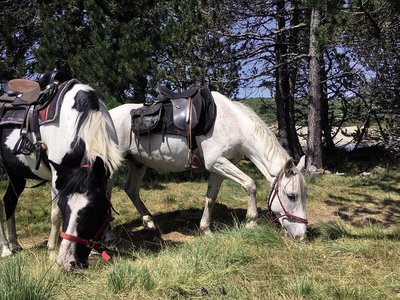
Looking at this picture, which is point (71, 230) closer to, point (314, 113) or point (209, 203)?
point (209, 203)

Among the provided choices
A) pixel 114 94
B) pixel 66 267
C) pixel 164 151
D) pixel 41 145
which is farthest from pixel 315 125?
pixel 66 267

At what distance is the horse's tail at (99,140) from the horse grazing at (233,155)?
5.26ft

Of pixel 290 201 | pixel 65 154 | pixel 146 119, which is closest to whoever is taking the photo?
pixel 65 154

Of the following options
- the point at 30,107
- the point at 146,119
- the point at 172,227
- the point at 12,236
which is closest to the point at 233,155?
the point at 146,119

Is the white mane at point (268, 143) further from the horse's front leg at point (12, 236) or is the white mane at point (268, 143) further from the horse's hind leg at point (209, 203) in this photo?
the horse's front leg at point (12, 236)

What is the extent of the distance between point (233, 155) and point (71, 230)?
2645 millimetres

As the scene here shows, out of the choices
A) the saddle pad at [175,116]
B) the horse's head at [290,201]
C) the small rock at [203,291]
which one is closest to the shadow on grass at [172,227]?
the horse's head at [290,201]

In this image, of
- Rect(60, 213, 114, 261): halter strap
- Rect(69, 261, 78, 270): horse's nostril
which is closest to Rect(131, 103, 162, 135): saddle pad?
Rect(60, 213, 114, 261): halter strap

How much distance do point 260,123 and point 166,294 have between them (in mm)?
3022

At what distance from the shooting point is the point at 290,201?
15.3 ft

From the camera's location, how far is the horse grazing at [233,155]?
4668 millimetres

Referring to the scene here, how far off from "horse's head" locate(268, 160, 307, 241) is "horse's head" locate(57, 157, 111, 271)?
2.11 metres

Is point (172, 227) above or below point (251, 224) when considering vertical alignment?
below

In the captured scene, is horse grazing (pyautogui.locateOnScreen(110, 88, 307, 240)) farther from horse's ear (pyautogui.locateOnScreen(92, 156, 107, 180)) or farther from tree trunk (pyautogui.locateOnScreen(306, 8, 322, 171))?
tree trunk (pyautogui.locateOnScreen(306, 8, 322, 171))
